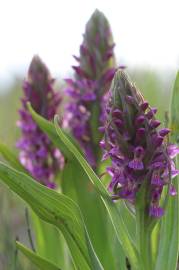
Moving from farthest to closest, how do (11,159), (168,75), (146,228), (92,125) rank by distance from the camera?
(168,75) < (92,125) < (11,159) < (146,228)

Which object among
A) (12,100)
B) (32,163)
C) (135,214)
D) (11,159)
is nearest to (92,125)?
(32,163)

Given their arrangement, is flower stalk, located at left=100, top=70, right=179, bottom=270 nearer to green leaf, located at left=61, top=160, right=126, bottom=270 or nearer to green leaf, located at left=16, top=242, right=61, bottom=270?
green leaf, located at left=16, top=242, right=61, bottom=270

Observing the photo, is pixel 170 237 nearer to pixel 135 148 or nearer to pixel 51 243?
pixel 135 148

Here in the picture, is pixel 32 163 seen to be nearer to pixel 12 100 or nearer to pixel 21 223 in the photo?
pixel 21 223

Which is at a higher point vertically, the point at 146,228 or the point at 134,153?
the point at 134,153

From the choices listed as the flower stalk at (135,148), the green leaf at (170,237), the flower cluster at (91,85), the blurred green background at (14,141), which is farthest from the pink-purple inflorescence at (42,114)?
the flower stalk at (135,148)

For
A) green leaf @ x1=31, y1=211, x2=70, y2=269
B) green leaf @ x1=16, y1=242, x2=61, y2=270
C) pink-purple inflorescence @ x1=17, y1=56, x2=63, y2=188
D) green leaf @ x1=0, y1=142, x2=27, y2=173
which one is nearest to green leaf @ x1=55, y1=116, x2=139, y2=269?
green leaf @ x1=16, y1=242, x2=61, y2=270

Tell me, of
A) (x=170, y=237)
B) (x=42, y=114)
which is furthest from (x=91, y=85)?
(x=170, y=237)
